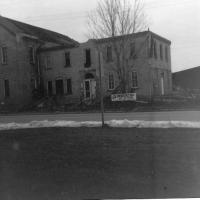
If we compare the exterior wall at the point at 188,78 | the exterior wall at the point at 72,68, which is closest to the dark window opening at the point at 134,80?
the exterior wall at the point at 72,68

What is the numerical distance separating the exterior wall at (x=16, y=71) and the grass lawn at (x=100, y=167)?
24.4 meters

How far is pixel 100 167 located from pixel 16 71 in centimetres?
2865

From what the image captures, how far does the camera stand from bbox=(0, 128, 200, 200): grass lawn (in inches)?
221

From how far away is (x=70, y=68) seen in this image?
34156 millimetres

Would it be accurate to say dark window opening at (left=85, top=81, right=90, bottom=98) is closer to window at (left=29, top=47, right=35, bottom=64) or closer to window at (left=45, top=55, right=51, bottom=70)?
window at (left=45, top=55, right=51, bottom=70)

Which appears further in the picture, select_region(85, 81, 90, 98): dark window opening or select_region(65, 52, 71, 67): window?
select_region(65, 52, 71, 67): window

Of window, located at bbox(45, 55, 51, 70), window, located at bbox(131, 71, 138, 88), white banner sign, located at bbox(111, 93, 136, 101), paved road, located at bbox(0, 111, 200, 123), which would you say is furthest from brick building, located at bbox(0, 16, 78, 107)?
paved road, located at bbox(0, 111, 200, 123)

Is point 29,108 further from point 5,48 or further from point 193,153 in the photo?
point 193,153

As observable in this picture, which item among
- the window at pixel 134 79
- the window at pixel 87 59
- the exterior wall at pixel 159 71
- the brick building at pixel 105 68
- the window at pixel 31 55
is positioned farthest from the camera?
the window at pixel 31 55

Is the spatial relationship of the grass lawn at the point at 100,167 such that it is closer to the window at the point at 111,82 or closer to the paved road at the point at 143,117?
the paved road at the point at 143,117

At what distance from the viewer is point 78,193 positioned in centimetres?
556

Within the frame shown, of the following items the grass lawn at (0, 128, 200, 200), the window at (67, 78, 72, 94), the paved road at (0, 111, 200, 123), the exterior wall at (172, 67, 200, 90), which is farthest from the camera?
the exterior wall at (172, 67, 200, 90)

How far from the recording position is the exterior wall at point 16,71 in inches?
1331

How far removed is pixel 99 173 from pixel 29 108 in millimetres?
24997
